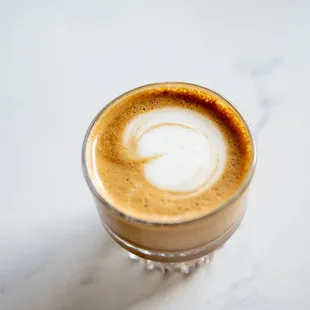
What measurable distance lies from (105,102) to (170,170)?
377 mm

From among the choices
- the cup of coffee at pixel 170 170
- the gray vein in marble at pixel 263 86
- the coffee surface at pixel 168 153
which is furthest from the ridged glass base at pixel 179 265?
the gray vein in marble at pixel 263 86

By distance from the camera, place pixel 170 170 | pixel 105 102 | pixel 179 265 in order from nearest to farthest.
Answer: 1. pixel 170 170
2. pixel 179 265
3. pixel 105 102

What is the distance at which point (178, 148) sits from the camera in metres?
0.92

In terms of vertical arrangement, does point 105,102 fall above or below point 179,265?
above

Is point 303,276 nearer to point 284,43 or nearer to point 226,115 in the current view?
point 226,115

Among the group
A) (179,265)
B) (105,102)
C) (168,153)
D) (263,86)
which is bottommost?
(179,265)

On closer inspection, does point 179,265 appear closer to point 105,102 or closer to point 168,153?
point 168,153

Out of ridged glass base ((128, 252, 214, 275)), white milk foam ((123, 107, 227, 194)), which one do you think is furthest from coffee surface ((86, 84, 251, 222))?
ridged glass base ((128, 252, 214, 275))

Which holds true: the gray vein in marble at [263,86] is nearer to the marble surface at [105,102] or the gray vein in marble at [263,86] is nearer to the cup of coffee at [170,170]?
the marble surface at [105,102]

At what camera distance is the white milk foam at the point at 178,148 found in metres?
0.87

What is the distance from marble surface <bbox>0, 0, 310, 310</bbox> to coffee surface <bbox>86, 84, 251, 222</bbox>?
0.60 feet

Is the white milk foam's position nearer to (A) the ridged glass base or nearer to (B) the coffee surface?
(B) the coffee surface

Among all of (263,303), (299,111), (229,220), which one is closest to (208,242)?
(229,220)

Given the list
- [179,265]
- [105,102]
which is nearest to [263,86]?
[105,102]
